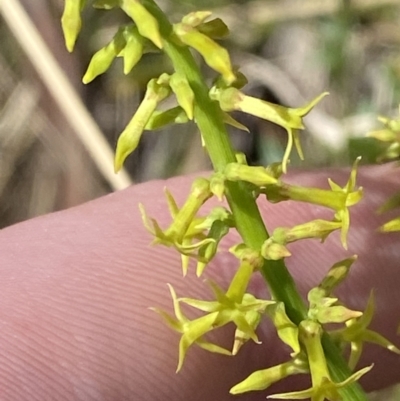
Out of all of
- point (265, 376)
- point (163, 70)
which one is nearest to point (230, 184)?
point (265, 376)

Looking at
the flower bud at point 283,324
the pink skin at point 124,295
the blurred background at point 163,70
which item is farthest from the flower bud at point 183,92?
the blurred background at point 163,70

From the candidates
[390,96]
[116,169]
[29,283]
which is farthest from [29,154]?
[116,169]

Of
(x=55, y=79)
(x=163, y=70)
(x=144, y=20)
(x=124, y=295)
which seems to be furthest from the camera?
(x=163, y=70)

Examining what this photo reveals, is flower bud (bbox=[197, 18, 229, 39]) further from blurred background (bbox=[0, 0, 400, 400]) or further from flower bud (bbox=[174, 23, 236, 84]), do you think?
blurred background (bbox=[0, 0, 400, 400])

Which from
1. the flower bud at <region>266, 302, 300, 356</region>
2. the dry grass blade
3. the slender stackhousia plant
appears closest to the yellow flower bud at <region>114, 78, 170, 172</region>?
the slender stackhousia plant

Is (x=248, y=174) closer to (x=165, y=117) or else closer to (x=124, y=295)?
(x=165, y=117)

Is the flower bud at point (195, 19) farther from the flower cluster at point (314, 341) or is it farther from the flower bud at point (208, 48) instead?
the flower cluster at point (314, 341)
